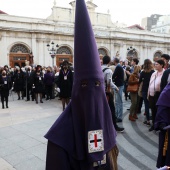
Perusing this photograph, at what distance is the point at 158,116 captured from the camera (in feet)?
10.2

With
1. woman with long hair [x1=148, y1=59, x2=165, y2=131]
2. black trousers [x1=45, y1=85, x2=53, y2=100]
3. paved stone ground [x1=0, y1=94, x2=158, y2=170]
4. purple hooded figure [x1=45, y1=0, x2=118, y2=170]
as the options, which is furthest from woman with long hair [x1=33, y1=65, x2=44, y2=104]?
purple hooded figure [x1=45, y1=0, x2=118, y2=170]

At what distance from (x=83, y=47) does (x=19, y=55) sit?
25889 mm

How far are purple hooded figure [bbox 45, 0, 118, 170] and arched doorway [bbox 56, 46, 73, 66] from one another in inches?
1068

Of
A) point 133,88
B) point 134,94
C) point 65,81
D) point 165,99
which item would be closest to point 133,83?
point 133,88

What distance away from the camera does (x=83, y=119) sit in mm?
1624

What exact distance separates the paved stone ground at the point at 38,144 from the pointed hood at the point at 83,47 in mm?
2840

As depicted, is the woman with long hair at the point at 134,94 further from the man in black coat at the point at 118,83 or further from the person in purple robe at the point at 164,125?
the person in purple robe at the point at 164,125

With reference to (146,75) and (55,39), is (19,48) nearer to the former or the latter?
(55,39)

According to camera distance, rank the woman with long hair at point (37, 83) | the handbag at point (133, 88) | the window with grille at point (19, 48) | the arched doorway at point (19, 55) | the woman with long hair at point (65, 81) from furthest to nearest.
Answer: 1. the window with grille at point (19, 48)
2. the arched doorway at point (19, 55)
3. the woman with long hair at point (37, 83)
4. the woman with long hair at point (65, 81)
5. the handbag at point (133, 88)

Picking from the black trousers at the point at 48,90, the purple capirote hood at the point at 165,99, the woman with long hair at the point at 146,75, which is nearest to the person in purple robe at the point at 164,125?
the purple capirote hood at the point at 165,99

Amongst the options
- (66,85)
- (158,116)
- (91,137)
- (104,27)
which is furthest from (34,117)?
(104,27)

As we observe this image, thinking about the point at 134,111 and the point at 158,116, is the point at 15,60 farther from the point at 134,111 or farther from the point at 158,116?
the point at 158,116

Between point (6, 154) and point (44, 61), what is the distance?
2359cm

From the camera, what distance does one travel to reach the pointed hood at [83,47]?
1611 millimetres
